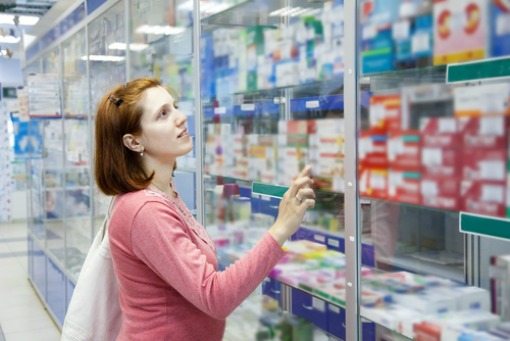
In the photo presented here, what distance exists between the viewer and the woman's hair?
5.67 feet

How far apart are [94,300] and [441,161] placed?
1269 millimetres

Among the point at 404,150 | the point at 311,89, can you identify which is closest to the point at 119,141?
the point at 311,89

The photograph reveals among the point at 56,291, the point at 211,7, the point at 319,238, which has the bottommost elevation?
the point at 56,291

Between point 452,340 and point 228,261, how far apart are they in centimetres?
132

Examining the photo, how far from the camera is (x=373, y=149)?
1.55 meters

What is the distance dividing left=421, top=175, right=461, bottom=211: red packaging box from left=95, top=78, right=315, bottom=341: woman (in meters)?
0.32

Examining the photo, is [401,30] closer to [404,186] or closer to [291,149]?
[404,186]

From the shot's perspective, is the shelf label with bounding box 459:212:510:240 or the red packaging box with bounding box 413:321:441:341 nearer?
the shelf label with bounding box 459:212:510:240

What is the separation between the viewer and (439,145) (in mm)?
1386

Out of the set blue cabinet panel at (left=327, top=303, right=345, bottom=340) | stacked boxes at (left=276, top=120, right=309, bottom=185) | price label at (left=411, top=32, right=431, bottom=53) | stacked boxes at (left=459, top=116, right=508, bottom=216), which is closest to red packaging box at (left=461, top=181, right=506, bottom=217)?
stacked boxes at (left=459, top=116, right=508, bottom=216)

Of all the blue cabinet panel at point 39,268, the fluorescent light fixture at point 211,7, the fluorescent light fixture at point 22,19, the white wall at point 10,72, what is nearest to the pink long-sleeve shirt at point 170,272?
the fluorescent light fixture at point 211,7

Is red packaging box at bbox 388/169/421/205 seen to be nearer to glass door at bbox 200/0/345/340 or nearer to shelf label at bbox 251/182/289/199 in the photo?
glass door at bbox 200/0/345/340

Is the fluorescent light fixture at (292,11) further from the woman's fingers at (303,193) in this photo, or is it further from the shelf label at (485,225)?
the shelf label at (485,225)

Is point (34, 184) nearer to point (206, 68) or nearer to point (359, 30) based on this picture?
point (206, 68)
